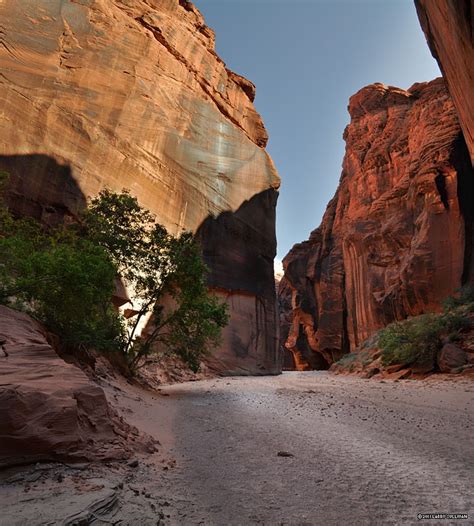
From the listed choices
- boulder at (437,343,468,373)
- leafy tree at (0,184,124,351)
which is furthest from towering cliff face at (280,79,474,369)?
leafy tree at (0,184,124,351)

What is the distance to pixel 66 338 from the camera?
7.69m

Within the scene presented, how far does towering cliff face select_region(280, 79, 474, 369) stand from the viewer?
84.0 ft

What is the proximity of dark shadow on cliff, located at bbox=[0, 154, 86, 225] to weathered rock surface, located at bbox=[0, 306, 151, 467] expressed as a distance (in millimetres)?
15761

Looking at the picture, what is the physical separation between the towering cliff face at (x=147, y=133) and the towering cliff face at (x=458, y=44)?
685 inches

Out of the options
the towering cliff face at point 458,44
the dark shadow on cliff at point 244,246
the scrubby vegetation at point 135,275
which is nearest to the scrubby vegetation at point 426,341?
the towering cliff face at point 458,44

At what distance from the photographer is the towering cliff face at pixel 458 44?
913 centimetres

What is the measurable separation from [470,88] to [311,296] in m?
45.3

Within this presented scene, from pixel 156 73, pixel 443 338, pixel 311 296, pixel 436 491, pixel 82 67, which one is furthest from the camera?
pixel 311 296

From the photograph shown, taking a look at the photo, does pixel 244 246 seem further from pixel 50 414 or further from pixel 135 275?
pixel 50 414

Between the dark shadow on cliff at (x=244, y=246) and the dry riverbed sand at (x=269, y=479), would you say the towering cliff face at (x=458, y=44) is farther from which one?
the dark shadow on cliff at (x=244, y=246)

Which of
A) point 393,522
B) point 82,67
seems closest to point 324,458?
point 393,522

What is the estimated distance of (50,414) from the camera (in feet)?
10.6

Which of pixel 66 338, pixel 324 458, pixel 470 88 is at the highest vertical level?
pixel 470 88

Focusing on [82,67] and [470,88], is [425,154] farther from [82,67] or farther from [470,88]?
[82,67]
